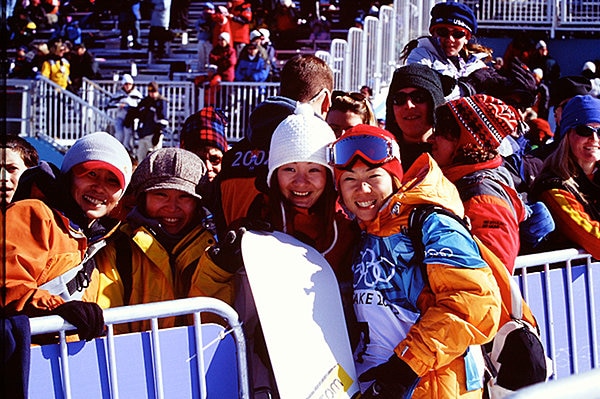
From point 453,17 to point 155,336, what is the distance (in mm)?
4105

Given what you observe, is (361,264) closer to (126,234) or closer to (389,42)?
(126,234)

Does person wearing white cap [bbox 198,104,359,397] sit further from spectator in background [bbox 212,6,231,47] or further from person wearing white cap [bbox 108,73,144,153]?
spectator in background [bbox 212,6,231,47]

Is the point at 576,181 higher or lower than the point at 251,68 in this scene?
lower

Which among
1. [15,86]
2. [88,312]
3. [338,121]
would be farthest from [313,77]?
[15,86]

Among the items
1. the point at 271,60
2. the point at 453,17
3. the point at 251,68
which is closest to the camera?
the point at 453,17

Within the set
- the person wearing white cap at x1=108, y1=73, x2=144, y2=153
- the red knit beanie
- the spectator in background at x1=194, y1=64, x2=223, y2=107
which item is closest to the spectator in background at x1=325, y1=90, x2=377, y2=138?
the red knit beanie

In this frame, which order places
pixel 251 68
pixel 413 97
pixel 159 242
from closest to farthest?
pixel 159 242
pixel 413 97
pixel 251 68

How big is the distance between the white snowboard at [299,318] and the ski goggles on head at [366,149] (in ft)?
1.40

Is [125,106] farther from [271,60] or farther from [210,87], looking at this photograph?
[271,60]

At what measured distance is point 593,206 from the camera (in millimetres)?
5168

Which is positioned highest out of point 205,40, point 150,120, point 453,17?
point 205,40

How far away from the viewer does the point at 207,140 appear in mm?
5594

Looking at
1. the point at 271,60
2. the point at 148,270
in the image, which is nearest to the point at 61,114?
the point at 271,60

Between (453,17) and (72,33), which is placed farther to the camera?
(72,33)
